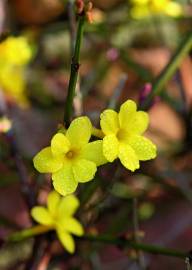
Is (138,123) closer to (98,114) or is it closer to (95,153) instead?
(95,153)

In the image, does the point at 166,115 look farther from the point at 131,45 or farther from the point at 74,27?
the point at 74,27

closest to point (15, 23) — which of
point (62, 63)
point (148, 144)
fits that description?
point (62, 63)

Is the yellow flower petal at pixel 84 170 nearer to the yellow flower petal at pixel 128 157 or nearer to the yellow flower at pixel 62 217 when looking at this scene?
the yellow flower petal at pixel 128 157

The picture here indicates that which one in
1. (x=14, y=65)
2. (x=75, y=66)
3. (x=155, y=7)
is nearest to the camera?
(x=75, y=66)

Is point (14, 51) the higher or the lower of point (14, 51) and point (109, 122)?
the higher

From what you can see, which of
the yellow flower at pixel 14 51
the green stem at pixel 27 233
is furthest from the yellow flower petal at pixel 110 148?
the yellow flower at pixel 14 51

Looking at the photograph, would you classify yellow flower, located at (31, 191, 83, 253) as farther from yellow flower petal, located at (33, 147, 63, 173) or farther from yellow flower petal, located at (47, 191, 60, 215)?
yellow flower petal, located at (33, 147, 63, 173)

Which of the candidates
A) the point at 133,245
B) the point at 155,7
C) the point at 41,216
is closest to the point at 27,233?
the point at 41,216

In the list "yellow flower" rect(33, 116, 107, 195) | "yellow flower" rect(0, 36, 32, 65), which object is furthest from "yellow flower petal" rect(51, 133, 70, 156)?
"yellow flower" rect(0, 36, 32, 65)
